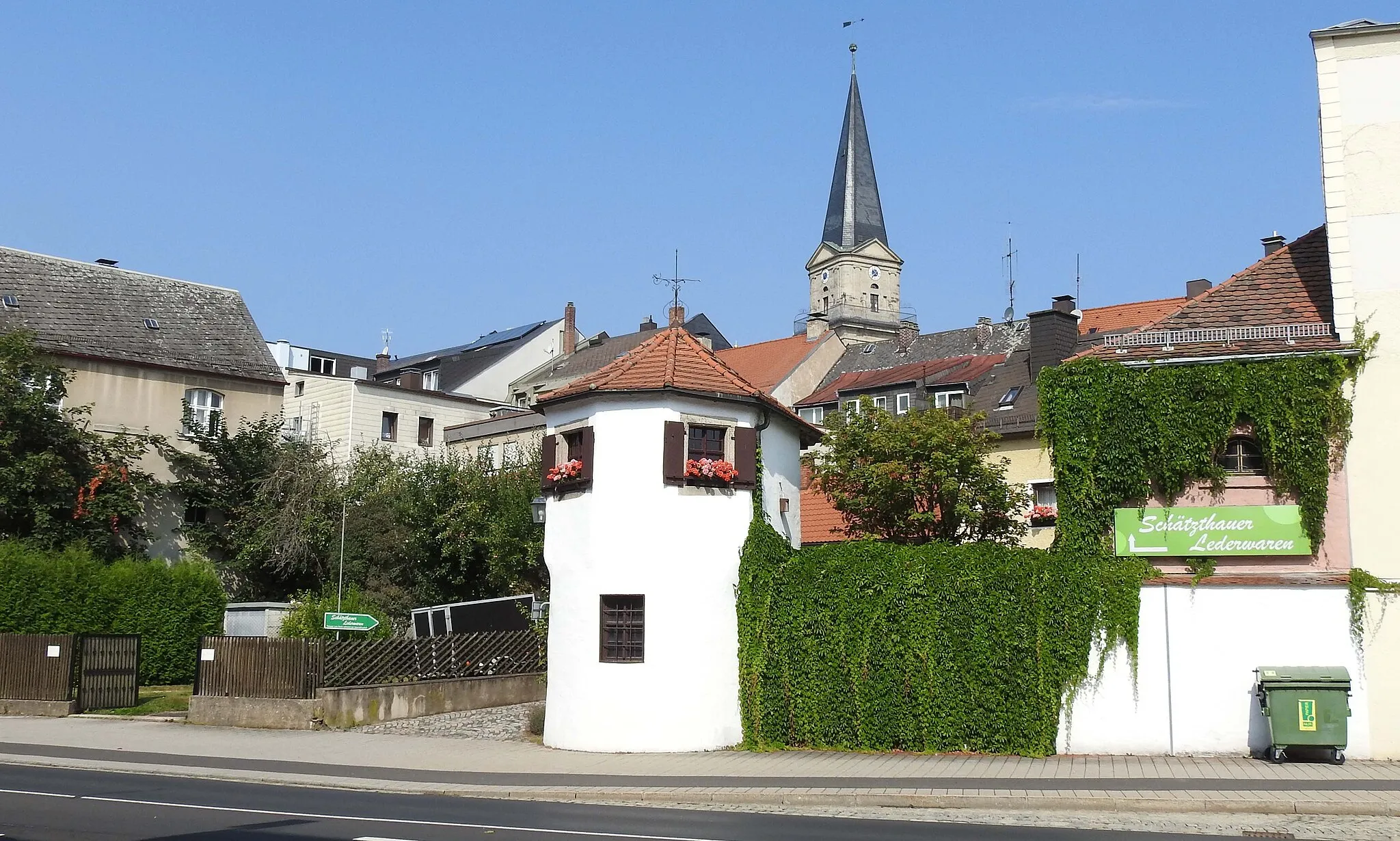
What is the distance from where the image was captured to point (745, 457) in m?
23.3

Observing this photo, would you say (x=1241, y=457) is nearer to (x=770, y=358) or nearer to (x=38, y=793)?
(x=38, y=793)

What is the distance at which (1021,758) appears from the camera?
2034 cm

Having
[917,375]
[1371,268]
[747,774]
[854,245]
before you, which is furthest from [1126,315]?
[854,245]

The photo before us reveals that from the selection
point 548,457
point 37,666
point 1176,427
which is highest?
point 1176,427

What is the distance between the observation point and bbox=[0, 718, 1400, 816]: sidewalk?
16.0m

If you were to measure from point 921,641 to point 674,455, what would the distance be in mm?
5214

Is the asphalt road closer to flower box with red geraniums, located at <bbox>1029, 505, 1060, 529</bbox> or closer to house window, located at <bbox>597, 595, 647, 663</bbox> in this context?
house window, located at <bbox>597, 595, 647, 663</bbox>

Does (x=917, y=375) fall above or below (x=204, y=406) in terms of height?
above

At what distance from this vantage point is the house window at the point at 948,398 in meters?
46.7

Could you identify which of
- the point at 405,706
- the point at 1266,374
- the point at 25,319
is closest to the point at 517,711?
the point at 405,706

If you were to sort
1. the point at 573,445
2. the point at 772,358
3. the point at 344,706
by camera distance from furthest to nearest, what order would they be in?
1. the point at 772,358
2. the point at 344,706
3. the point at 573,445

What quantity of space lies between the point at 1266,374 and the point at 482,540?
882 inches

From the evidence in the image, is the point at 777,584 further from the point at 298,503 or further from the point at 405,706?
the point at 298,503

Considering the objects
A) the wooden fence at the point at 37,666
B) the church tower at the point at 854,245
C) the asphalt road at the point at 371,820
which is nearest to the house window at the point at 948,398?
the wooden fence at the point at 37,666
